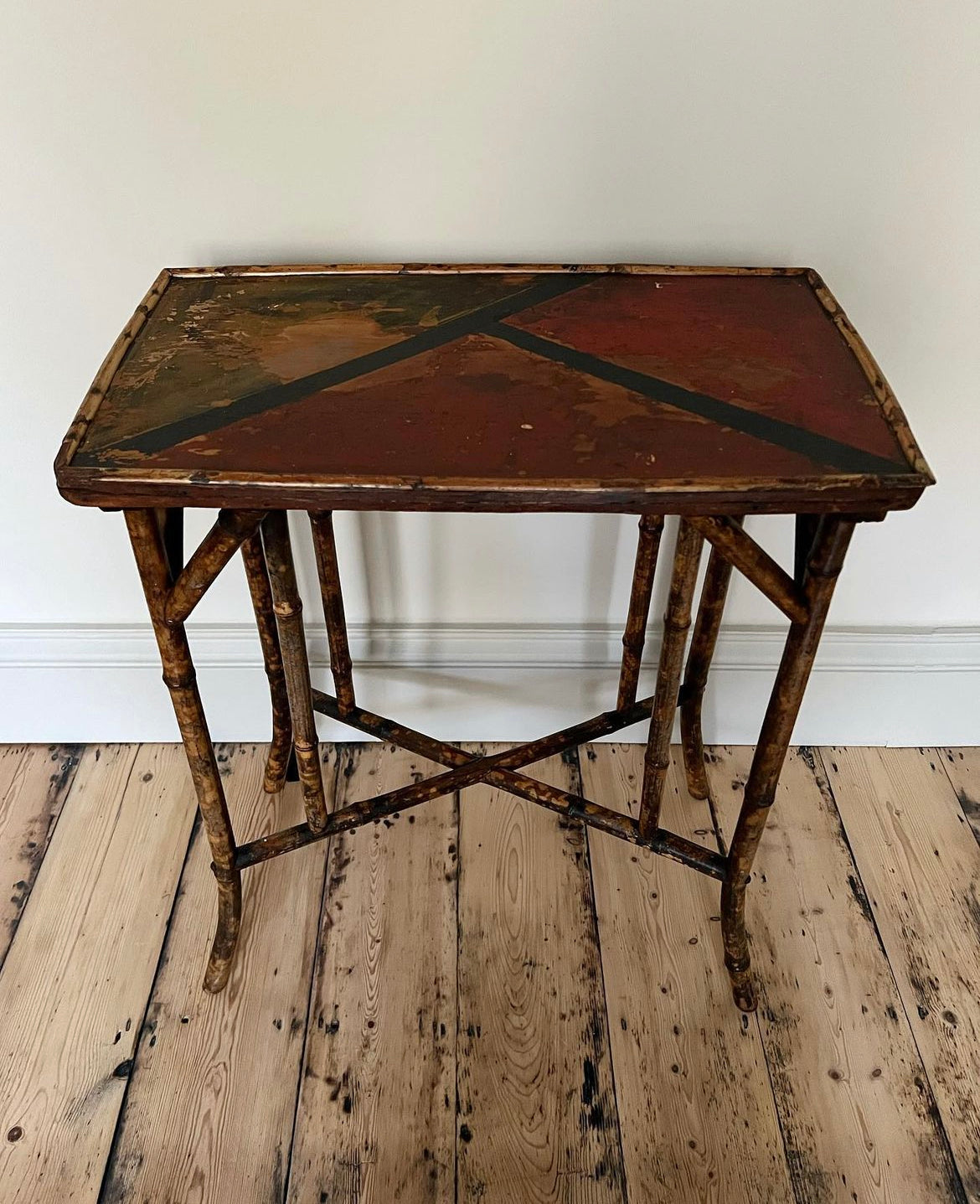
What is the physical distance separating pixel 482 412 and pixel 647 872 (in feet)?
3.08

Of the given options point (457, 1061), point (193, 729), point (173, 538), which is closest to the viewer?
point (173, 538)

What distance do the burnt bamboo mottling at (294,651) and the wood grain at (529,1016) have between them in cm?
34

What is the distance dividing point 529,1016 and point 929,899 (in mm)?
708

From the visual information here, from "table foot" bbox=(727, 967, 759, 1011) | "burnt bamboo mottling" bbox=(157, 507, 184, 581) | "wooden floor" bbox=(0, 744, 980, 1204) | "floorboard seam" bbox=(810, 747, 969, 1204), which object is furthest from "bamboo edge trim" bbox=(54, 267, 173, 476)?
"floorboard seam" bbox=(810, 747, 969, 1204)

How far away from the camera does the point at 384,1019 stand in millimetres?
1466

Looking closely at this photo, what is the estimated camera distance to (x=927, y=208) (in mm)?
1352

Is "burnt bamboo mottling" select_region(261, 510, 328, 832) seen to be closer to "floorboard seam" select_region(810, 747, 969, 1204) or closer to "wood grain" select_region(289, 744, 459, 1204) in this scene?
"wood grain" select_region(289, 744, 459, 1204)

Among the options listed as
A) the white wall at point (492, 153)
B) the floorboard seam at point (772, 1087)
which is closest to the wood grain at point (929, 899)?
the floorboard seam at point (772, 1087)

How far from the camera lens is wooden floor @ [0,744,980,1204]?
1318mm

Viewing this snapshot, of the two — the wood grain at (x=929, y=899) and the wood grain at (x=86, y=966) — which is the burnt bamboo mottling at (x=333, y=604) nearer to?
the wood grain at (x=86, y=966)

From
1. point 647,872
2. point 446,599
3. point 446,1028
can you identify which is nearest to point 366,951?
point 446,1028

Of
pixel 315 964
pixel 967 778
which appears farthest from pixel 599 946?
pixel 967 778

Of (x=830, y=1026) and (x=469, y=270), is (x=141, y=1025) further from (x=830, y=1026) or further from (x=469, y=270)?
(x=469, y=270)

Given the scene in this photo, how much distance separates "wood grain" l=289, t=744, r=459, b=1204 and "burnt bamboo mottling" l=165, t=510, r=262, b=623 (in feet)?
2.26
